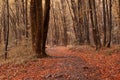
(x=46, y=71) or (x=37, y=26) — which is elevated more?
(x=37, y=26)

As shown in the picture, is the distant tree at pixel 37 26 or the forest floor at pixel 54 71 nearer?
the forest floor at pixel 54 71

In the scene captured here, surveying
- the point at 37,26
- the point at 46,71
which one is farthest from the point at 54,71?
the point at 37,26

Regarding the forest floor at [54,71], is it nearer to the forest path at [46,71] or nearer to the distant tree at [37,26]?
the forest path at [46,71]

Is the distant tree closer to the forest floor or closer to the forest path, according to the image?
the forest floor

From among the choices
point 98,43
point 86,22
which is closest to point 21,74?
point 98,43

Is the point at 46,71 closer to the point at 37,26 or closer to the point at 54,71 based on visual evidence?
the point at 54,71

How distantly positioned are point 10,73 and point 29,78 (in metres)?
2.21

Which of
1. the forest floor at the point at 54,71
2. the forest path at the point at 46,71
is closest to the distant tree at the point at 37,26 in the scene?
the forest floor at the point at 54,71

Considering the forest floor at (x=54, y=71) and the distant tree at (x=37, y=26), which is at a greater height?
the distant tree at (x=37, y=26)

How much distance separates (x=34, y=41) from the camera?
1456 centimetres

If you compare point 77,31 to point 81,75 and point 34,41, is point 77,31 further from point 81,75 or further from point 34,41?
point 81,75

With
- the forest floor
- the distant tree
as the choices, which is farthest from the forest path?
the distant tree

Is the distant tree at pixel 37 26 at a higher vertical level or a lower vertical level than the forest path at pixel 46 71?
higher

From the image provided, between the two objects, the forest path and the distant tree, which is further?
the distant tree
